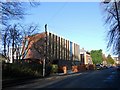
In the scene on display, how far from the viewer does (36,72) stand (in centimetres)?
4869

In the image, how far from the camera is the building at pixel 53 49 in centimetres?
8224

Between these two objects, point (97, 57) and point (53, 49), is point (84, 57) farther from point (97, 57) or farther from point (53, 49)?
point (53, 49)

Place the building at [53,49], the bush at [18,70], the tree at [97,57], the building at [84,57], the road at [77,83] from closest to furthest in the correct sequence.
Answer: the road at [77,83] < the bush at [18,70] < the building at [53,49] < the building at [84,57] < the tree at [97,57]

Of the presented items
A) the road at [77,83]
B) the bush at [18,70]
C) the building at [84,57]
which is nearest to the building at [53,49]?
the bush at [18,70]

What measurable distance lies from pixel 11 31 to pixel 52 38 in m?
32.6

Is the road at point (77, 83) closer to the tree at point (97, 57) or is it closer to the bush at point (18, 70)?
the bush at point (18, 70)

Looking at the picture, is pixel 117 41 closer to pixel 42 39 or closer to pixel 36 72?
pixel 36 72

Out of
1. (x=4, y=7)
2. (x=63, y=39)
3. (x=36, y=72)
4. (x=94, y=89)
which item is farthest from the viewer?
(x=63, y=39)

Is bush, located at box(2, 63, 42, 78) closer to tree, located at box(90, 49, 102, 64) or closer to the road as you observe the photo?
the road

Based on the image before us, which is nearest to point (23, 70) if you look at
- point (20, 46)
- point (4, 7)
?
point (4, 7)

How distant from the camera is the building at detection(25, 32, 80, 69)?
82.2 meters

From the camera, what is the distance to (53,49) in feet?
310

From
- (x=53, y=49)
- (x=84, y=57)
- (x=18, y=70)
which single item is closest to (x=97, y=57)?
(x=84, y=57)

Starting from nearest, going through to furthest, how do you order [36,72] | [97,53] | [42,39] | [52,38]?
[36,72] → [42,39] → [52,38] → [97,53]
